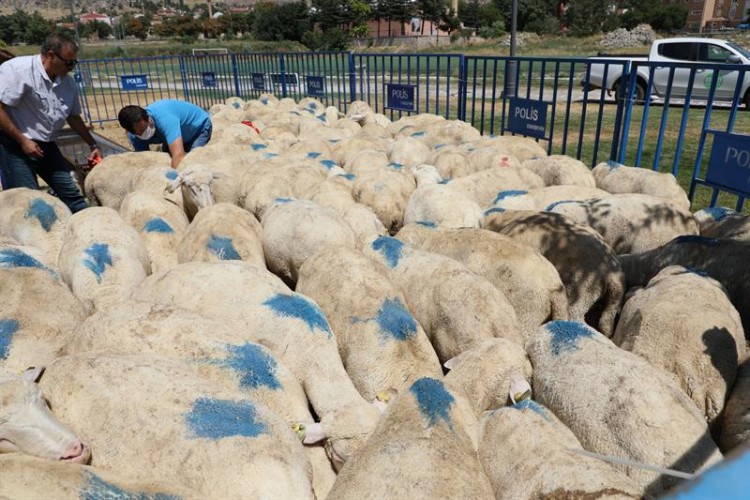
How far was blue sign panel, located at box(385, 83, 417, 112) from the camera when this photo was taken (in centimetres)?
1147

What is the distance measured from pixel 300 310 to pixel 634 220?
361cm

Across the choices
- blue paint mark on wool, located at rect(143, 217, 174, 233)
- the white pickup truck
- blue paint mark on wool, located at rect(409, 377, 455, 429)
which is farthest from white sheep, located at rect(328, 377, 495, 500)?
the white pickup truck

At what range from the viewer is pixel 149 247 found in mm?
5008

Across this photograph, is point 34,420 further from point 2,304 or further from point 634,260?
point 634,260

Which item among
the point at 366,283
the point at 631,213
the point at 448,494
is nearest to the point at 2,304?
the point at 366,283

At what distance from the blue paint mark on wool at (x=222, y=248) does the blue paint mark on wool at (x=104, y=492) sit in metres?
2.53

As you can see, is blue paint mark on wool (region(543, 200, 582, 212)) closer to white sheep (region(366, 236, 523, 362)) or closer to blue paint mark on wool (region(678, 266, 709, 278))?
blue paint mark on wool (region(678, 266, 709, 278))

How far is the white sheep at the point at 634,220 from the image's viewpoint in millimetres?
5102

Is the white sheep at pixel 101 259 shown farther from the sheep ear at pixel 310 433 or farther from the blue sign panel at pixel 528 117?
the blue sign panel at pixel 528 117

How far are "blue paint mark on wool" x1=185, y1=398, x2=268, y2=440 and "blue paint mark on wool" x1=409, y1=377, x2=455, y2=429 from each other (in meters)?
0.78

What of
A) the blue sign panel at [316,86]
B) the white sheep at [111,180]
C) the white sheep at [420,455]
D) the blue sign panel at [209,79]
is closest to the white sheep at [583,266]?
the white sheep at [420,455]

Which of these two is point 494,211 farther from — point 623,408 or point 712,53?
point 712,53

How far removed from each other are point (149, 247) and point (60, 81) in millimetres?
2370

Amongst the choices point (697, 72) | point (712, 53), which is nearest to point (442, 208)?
point (697, 72)
